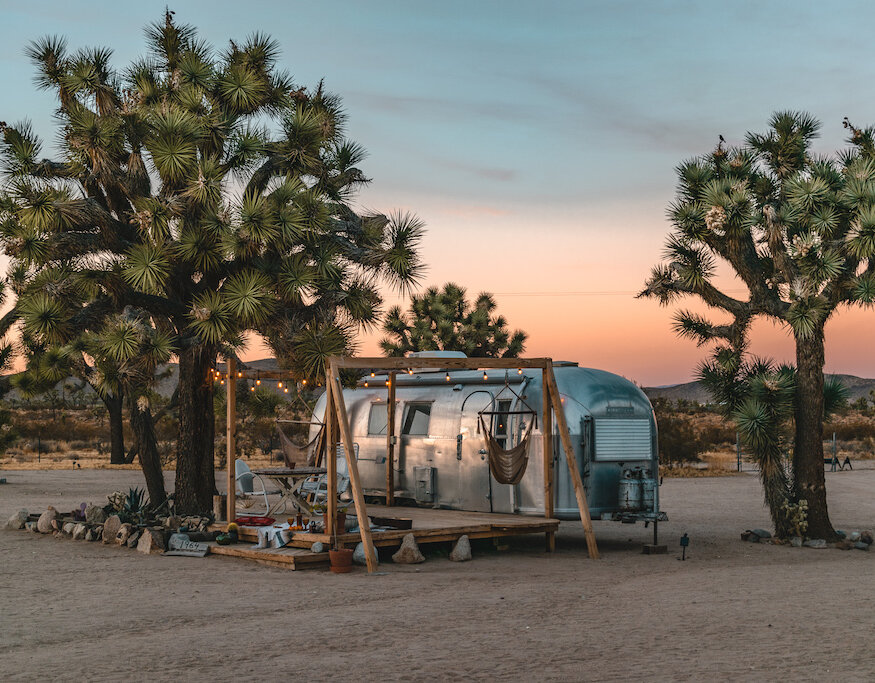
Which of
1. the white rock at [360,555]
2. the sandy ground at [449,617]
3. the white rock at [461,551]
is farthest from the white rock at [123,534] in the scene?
the white rock at [461,551]

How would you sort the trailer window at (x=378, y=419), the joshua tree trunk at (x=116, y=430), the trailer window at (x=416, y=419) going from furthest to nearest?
1. the joshua tree trunk at (x=116, y=430)
2. the trailer window at (x=378, y=419)
3. the trailer window at (x=416, y=419)

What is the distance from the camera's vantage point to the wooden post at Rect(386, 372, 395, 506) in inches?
641

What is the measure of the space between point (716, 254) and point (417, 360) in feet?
19.9

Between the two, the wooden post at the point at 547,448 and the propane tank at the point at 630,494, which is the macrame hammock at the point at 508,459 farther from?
the propane tank at the point at 630,494

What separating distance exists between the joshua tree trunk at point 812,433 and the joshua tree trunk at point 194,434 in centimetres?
952

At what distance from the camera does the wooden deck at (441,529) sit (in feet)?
40.9

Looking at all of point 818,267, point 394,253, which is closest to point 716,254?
point 818,267

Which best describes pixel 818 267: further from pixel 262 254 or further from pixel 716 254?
pixel 262 254

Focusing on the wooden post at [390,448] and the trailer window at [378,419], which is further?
the trailer window at [378,419]

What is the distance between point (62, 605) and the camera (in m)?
9.53

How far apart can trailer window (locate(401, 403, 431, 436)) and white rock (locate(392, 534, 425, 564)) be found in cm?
369

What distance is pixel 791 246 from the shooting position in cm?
1526

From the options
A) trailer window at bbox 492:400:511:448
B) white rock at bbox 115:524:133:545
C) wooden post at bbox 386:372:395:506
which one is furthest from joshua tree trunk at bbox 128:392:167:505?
trailer window at bbox 492:400:511:448

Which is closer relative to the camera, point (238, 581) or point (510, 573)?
point (238, 581)
